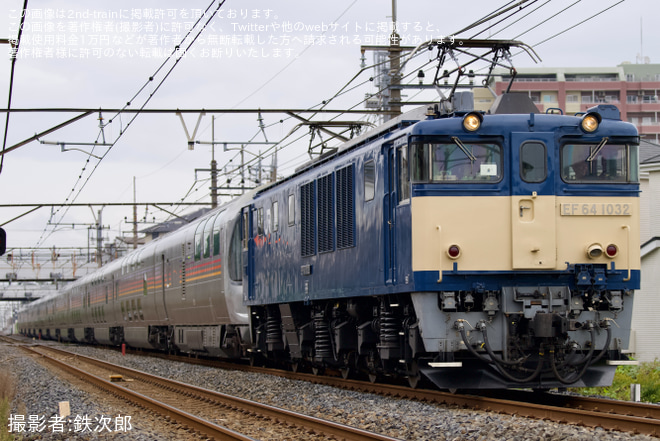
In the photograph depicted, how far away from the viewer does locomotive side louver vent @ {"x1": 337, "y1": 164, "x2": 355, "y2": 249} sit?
560 inches

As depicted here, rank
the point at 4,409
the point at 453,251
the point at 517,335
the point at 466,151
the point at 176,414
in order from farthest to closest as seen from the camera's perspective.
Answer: the point at 4,409 → the point at 176,414 → the point at 466,151 → the point at 453,251 → the point at 517,335

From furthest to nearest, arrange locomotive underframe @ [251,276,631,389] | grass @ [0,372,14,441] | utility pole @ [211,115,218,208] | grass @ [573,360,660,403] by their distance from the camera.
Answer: utility pole @ [211,115,218,208] < grass @ [573,360,660,403] < locomotive underframe @ [251,276,631,389] < grass @ [0,372,14,441]

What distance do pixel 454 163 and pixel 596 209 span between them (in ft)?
6.15

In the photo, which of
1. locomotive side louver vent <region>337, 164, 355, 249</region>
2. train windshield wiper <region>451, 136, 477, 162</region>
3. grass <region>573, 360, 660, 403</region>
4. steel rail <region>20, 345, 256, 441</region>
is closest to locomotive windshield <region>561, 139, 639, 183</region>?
train windshield wiper <region>451, 136, 477, 162</region>

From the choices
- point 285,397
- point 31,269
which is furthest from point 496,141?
point 31,269

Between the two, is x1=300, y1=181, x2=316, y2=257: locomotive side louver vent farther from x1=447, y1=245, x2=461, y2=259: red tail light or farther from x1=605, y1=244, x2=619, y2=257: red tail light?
x1=605, y1=244, x2=619, y2=257: red tail light

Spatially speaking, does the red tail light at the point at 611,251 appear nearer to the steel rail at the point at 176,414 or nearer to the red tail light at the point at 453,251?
the red tail light at the point at 453,251

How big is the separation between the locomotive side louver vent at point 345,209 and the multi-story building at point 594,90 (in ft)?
248

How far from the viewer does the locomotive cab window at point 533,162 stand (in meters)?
11.8

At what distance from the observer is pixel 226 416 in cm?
1258

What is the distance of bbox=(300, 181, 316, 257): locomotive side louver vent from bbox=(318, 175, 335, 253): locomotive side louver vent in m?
0.33

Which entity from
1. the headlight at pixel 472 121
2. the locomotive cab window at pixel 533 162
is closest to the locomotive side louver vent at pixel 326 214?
the headlight at pixel 472 121

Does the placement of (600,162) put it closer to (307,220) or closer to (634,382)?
(634,382)

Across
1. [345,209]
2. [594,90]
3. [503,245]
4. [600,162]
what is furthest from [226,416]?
[594,90]
